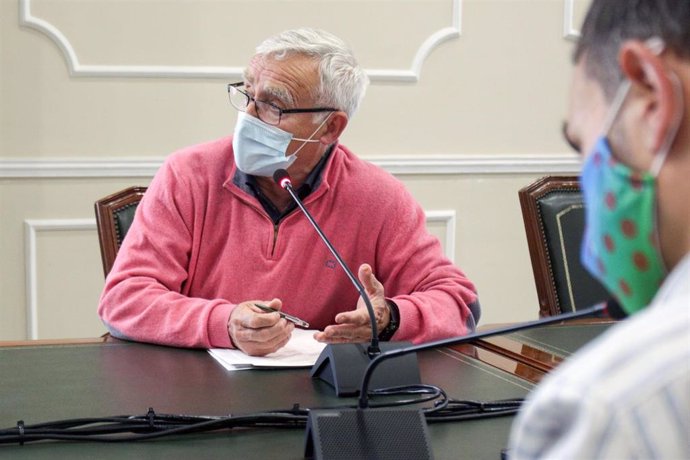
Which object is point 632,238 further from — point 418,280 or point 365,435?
point 418,280

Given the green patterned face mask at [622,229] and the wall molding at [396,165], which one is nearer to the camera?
the green patterned face mask at [622,229]

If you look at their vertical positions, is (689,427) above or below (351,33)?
below

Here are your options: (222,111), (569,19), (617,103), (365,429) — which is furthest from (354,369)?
(569,19)

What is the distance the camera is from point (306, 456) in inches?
49.9

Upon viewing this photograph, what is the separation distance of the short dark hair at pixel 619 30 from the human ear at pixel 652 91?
0.01 m

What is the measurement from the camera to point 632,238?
29.2 inches

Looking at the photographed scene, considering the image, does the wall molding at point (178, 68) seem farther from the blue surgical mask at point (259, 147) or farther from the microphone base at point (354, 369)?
the microphone base at point (354, 369)

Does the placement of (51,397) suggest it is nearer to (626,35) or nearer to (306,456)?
(306,456)

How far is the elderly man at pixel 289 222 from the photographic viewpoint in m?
2.05

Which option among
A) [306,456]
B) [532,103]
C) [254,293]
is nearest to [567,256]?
[254,293]

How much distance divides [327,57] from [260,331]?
0.68 metres

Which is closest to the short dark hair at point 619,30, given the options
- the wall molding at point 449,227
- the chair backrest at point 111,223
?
the chair backrest at point 111,223

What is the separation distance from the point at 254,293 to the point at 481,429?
2.65 feet

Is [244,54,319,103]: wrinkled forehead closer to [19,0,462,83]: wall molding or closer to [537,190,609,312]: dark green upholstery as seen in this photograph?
[537,190,609,312]: dark green upholstery
